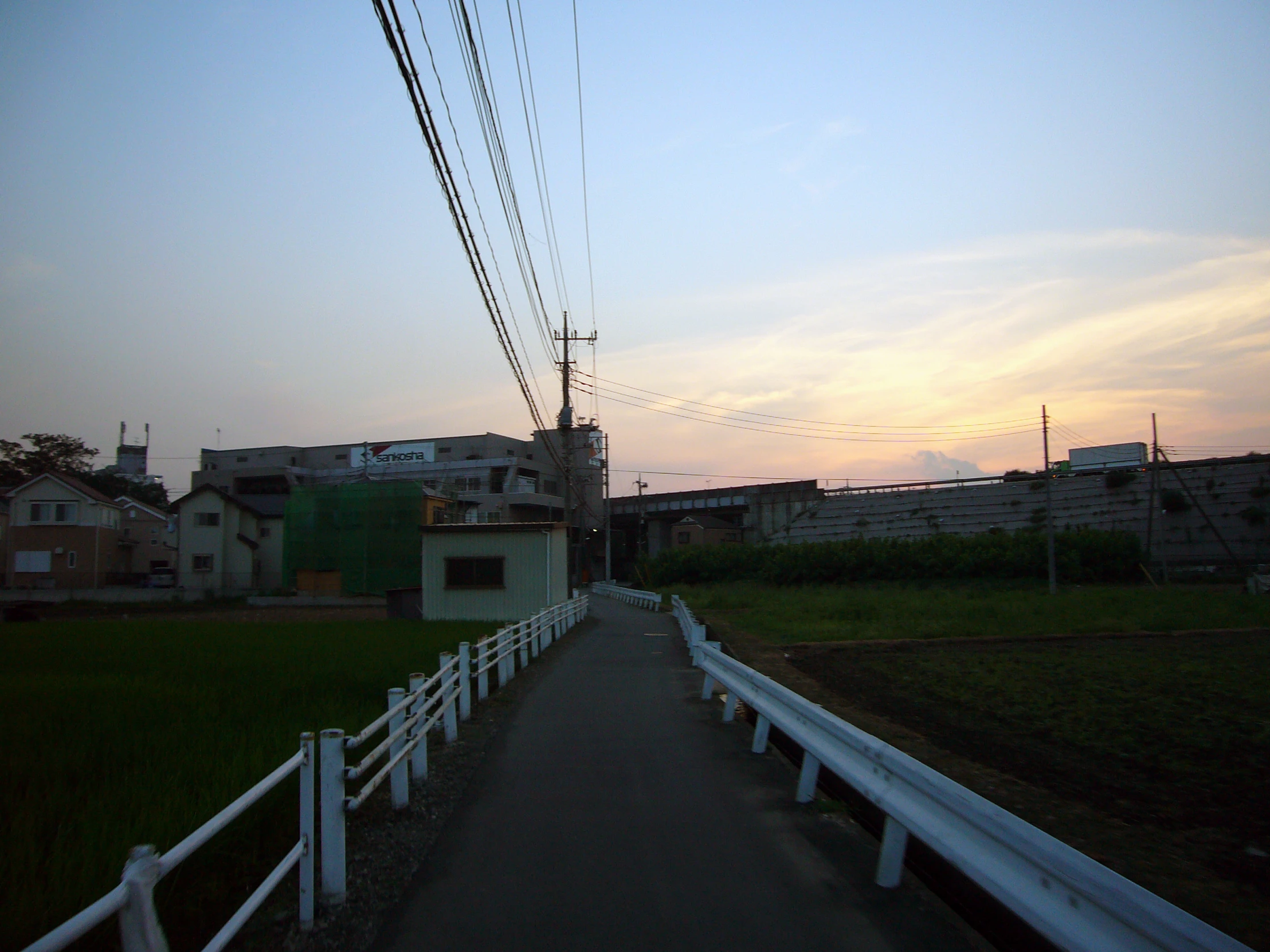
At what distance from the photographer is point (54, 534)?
1882 inches

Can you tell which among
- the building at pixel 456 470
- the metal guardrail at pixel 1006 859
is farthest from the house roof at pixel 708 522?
the metal guardrail at pixel 1006 859

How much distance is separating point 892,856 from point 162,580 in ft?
185

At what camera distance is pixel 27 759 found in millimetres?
5770

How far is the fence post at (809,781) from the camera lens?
6297mm

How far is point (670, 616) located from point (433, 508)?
1347 centimetres

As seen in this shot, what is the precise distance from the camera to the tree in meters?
66.0

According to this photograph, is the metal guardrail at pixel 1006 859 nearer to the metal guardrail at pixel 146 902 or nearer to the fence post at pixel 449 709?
the metal guardrail at pixel 146 902

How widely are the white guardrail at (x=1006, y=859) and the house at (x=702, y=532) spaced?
71048mm

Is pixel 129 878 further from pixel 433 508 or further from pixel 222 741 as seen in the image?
A: pixel 433 508

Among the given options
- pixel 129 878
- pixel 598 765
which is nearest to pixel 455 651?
pixel 598 765

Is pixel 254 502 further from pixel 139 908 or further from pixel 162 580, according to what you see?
pixel 139 908

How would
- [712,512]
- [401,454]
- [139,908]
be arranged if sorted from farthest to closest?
1. [712,512]
2. [401,454]
3. [139,908]

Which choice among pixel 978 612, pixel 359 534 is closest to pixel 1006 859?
pixel 978 612

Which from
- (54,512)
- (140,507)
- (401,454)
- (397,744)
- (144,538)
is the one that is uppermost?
(401,454)
